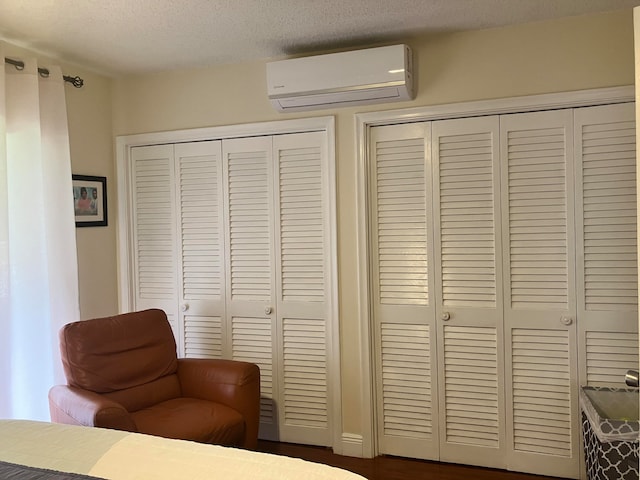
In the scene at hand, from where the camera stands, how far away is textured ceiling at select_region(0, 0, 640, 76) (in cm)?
265

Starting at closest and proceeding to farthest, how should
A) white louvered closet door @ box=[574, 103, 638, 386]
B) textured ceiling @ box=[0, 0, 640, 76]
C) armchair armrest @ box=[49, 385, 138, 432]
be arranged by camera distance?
1. armchair armrest @ box=[49, 385, 138, 432]
2. textured ceiling @ box=[0, 0, 640, 76]
3. white louvered closet door @ box=[574, 103, 638, 386]

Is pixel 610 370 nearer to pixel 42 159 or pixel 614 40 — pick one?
pixel 614 40

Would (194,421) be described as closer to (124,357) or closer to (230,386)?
(230,386)

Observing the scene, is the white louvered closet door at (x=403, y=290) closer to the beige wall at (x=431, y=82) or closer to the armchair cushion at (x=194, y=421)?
the beige wall at (x=431, y=82)

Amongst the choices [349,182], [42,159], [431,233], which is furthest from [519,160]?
[42,159]

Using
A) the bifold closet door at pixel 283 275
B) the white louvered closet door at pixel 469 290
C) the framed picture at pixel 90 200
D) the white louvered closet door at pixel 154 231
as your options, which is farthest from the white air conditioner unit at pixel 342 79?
the framed picture at pixel 90 200

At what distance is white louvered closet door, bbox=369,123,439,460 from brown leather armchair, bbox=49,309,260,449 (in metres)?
0.78

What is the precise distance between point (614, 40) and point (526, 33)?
42cm

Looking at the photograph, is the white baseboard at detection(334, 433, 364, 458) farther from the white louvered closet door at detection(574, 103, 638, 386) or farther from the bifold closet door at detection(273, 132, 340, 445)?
the white louvered closet door at detection(574, 103, 638, 386)

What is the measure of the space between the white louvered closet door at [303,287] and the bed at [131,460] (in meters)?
1.71

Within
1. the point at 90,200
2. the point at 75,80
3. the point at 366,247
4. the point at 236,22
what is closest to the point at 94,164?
the point at 90,200

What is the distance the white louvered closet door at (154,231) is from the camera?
3.79 metres

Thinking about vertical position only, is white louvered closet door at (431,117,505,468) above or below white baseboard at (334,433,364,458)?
above

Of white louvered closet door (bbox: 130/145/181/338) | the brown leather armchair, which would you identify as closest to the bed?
the brown leather armchair
